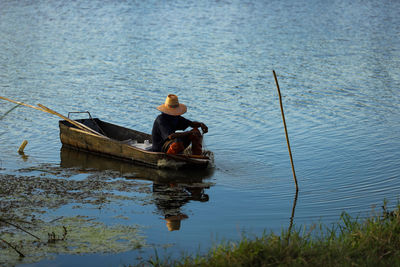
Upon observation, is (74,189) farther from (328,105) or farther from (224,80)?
(224,80)

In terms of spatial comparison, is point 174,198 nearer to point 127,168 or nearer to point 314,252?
point 127,168

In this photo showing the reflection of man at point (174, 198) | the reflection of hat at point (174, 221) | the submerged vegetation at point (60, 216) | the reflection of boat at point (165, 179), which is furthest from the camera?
the reflection of boat at point (165, 179)

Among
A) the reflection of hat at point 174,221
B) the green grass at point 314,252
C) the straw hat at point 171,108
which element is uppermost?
the straw hat at point 171,108

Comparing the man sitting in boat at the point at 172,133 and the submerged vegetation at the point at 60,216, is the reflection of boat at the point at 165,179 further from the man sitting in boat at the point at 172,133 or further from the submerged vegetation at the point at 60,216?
the man sitting in boat at the point at 172,133

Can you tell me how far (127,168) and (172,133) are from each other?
969mm

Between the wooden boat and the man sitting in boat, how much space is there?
134 millimetres

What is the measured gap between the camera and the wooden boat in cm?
852

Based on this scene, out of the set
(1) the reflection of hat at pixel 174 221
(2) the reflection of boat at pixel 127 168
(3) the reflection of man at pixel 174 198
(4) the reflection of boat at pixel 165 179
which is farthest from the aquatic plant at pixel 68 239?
(2) the reflection of boat at pixel 127 168

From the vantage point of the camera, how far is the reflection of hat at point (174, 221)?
21.2 ft

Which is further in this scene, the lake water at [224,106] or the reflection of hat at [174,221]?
the lake water at [224,106]

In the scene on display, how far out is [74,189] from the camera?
302 inches

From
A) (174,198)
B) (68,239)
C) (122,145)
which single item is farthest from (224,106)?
(68,239)

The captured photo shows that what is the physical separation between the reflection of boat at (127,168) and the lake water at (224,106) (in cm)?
3

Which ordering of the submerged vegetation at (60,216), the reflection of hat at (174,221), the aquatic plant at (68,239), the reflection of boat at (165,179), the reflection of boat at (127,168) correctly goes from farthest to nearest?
the reflection of boat at (127,168) < the reflection of boat at (165,179) < the reflection of hat at (174,221) < the submerged vegetation at (60,216) < the aquatic plant at (68,239)
